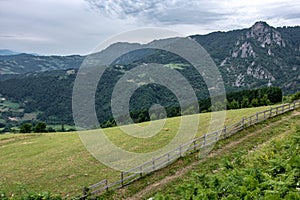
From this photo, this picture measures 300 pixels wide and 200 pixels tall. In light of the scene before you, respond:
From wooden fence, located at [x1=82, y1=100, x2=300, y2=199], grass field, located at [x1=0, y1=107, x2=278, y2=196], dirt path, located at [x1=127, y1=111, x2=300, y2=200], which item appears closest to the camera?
dirt path, located at [x1=127, y1=111, x2=300, y2=200]

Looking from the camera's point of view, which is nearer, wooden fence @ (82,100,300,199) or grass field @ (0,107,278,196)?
wooden fence @ (82,100,300,199)

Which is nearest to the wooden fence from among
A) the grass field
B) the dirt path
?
the dirt path

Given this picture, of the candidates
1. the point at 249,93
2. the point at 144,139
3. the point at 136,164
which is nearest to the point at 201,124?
the point at 144,139

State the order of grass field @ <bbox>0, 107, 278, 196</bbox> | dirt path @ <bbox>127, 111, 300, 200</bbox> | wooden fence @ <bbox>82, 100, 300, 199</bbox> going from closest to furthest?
dirt path @ <bbox>127, 111, 300, 200</bbox>, wooden fence @ <bbox>82, 100, 300, 199</bbox>, grass field @ <bbox>0, 107, 278, 196</bbox>

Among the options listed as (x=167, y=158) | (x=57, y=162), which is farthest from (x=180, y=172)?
(x=57, y=162)

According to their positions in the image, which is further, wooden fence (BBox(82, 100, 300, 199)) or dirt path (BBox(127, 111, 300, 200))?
wooden fence (BBox(82, 100, 300, 199))

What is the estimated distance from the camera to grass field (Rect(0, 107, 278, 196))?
22.4 metres

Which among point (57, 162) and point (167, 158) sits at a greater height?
point (167, 158)

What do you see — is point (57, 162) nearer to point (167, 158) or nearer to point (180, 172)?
point (167, 158)

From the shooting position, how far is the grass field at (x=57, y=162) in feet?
73.6

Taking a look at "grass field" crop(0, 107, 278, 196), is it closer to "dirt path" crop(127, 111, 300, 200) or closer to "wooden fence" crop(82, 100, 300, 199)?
"wooden fence" crop(82, 100, 300, 199)

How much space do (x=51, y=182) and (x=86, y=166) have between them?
13.0ft

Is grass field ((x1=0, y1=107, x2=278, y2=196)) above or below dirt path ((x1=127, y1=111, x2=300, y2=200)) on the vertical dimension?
below

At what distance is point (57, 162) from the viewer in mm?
28188
